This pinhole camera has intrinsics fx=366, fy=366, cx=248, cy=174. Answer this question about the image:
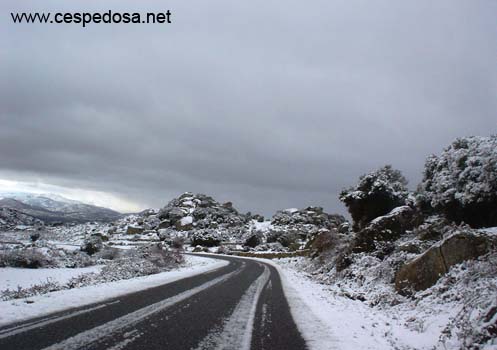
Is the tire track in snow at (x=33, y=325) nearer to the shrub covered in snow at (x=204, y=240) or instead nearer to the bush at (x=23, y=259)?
the bush at (x=23, y=259)

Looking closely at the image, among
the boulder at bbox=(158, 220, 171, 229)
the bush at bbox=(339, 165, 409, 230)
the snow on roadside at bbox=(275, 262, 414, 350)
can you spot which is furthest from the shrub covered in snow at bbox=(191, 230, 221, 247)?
the snow on roadside at bbox=(275, 262, 414, 350)

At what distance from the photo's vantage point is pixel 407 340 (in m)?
7.80

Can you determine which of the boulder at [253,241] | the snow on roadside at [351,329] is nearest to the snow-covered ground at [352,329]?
the snow on roadside at [351,329]

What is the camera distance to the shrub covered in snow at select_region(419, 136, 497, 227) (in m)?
15.4

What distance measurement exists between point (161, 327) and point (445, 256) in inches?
348

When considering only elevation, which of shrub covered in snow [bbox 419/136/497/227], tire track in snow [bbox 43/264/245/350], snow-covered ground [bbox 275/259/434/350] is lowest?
snow-covered ground [bbox 275/259/434/350]

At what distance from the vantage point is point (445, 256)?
1138 cm

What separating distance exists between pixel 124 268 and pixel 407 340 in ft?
58.9

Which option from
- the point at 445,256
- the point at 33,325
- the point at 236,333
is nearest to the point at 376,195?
the point at 445,256

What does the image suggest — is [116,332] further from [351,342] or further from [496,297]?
[496,297]

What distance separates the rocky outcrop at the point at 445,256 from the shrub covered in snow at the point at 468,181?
4938 millimetres

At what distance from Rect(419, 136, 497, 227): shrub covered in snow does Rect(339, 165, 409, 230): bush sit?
7043mm

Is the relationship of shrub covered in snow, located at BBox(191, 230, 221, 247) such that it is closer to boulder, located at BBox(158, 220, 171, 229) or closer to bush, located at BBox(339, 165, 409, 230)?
boulder, located at BBox(158, 220, 171, 229)

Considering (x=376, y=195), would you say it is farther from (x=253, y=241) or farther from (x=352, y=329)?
(x=253, y=241)
